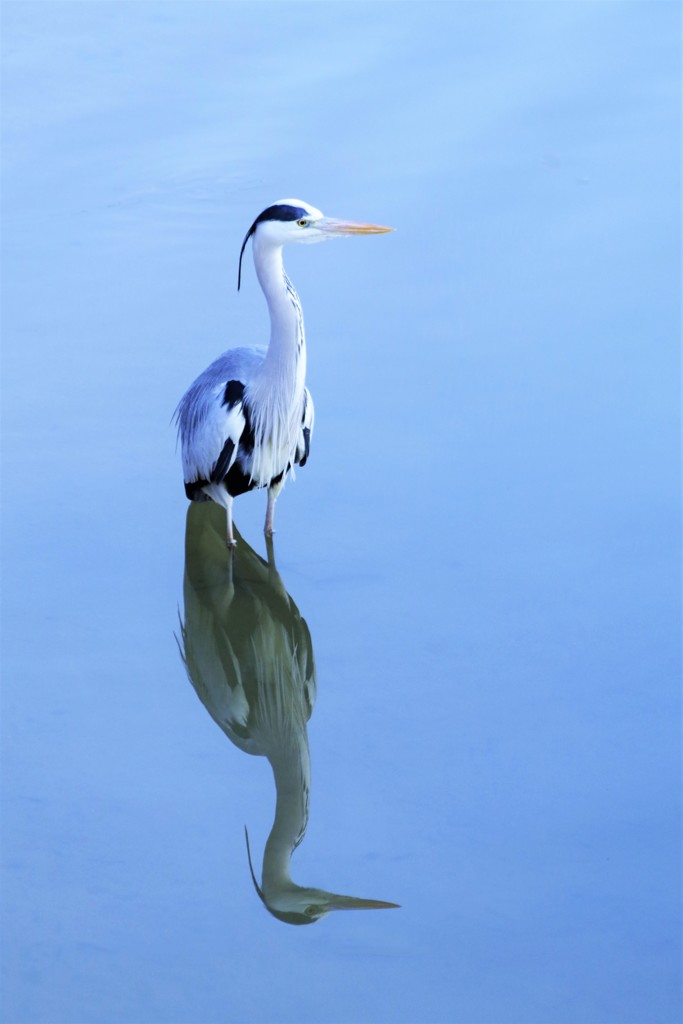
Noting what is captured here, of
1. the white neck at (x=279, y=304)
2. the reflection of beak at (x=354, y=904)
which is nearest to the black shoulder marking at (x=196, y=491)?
the white neck at (x=279, y=304)

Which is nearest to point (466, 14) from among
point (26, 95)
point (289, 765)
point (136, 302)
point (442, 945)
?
point (26, 95)

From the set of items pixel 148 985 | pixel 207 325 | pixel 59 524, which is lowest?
pixel 148 985

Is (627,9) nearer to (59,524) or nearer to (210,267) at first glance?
(210,267)

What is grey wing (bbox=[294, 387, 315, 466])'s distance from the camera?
15.2 ft

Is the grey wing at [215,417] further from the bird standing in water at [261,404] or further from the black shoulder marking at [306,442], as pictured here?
the black shoulder marking at [306,442]

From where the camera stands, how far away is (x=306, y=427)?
15.3 ft

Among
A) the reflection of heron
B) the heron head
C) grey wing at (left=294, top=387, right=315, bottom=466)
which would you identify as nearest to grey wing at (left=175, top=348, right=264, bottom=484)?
grey wing at (left=294, top=387, right=315, bottom=466)

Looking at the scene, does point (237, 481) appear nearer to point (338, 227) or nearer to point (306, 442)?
point (306, 442)

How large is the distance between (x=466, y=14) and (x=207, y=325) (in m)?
2.88

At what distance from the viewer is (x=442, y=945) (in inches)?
129

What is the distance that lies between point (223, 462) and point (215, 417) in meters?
0.14

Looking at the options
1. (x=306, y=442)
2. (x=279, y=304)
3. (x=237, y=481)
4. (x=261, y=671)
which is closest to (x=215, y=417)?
(x=237, y=481)

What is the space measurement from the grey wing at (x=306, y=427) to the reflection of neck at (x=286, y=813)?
1.06 meters

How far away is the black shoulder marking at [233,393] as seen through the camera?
4.55m
